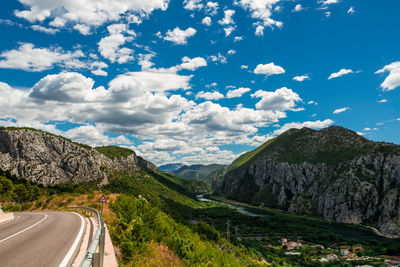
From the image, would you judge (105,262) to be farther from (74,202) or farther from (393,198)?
(393,198)

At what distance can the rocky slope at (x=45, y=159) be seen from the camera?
142750mm

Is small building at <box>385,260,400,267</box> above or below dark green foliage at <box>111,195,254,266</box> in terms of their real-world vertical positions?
below

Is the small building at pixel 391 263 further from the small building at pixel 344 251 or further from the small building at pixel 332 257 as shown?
the small building at pixel 332 257

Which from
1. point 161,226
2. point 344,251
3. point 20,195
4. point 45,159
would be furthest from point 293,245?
point 45,159

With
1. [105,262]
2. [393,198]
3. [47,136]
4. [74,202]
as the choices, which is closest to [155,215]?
[105,262]

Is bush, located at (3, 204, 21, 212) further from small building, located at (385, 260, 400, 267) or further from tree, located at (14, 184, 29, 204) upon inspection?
small building, located at (385, 260, 400, 267)

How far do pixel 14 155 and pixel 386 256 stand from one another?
20393 cm

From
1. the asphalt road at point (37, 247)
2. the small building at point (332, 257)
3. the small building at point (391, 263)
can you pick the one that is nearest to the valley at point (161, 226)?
the small building at point (332, 257)

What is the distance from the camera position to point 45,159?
15562 cm

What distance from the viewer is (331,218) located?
16662 cm

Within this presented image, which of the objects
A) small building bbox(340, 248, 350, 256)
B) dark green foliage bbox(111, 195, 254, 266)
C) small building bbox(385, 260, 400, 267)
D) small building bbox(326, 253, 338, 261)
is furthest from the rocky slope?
dark green foliage bbox(111, 195, 254, 266)

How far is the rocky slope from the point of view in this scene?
142750 mm

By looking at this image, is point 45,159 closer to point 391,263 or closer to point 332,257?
point 332,257

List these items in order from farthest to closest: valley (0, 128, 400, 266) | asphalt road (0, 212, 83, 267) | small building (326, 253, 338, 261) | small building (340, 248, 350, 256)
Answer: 1. small building (340, 248, 350, 256)
2. small building (326, 253, 338, 261)
3. valley (0, 128, 400, 266)
4. asphalt road (0, 212, 83, 267)
